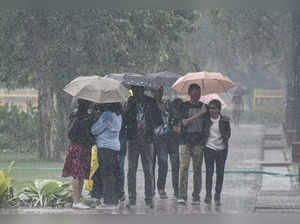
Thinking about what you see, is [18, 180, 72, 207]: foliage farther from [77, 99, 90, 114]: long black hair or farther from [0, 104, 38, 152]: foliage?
[0, 104, 38, 152]: foliage

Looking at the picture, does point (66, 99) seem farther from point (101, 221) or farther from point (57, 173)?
point (101, 221)

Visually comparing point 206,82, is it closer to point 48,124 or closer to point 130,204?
point 130,204

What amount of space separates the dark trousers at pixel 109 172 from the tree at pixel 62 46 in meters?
8.61

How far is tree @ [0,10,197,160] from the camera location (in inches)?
778

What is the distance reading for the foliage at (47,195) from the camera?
1144 centimetres

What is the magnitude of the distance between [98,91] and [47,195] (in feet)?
5.68

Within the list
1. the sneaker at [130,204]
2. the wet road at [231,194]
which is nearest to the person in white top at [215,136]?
the wet road at [231,194]

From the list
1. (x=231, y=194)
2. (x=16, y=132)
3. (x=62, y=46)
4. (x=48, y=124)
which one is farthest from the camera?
(x=16, y=132)

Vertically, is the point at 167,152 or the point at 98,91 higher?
the point at 98,91

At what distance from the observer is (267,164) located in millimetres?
19422

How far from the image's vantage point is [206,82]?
12312 millimetres

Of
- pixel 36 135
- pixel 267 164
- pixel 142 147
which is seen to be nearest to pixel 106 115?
pixel 142 147

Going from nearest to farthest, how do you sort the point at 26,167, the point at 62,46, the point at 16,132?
the point at 26,167 < the point at 62,46 < the point at 16,132

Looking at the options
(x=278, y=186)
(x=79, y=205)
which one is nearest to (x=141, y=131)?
(x=79, y=205)
